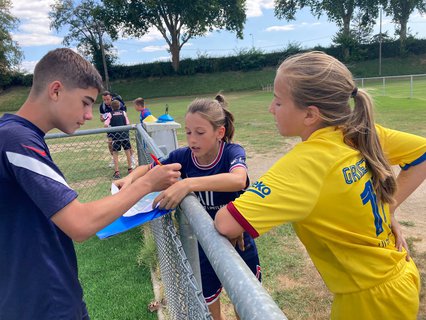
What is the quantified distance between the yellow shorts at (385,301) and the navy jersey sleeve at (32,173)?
1.20 m

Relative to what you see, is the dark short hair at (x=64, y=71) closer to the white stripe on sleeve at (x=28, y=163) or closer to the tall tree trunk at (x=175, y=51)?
the white stripe on sleeve at (x=28, y=163)

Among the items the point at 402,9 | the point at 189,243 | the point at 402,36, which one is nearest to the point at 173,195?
the point at 189,243

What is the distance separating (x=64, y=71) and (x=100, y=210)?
0.64m

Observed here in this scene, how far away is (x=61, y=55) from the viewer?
1.66 metres

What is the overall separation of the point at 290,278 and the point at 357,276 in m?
2.29

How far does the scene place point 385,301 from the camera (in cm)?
150

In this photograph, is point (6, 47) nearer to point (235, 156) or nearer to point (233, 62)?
point (233, 62)

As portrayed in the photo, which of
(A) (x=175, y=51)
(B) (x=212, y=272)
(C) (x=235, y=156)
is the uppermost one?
(A) (x=175, y=51)

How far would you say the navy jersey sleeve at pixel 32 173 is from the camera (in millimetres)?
1345

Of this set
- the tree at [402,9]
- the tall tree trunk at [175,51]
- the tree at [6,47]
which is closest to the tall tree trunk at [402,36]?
the tree at [402,9]

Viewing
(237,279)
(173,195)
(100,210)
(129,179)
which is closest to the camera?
(237,279)

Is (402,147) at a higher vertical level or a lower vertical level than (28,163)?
lower

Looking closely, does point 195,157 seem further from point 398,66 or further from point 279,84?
point 398,66

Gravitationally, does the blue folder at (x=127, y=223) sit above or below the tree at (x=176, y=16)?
below
